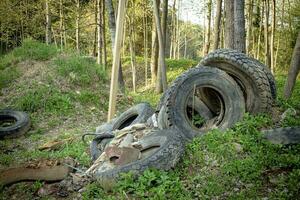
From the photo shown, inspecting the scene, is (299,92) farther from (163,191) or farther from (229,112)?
(163,191)

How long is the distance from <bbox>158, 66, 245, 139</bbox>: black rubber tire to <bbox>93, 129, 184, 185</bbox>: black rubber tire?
2.42 feet

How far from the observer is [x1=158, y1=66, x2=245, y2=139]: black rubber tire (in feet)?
20.0

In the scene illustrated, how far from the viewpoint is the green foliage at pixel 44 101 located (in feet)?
35.1

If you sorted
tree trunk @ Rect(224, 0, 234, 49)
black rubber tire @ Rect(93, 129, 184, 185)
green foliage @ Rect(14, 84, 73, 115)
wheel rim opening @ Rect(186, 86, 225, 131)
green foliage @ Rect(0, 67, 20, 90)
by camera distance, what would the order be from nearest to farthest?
1. black rubber tire @ Rect(93, 129, 184, 185)
2. wheel rim opening @ Rect(186, 86, 225, 131)
3. tree trunk @ Rect(224, 0, 234, 49)
4. green foliage @ Rect(14, 84, 73, 115)
5. green foliage @ Rect(0, 67, 20, 90)

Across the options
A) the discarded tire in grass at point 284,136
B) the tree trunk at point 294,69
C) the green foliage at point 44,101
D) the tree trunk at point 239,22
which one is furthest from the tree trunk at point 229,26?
the green foliage at point 44,101

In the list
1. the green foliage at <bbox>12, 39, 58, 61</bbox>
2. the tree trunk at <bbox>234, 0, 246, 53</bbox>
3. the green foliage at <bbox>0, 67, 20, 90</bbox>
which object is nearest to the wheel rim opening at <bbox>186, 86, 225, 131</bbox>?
the tree trunk at <bbox>234, 0, 246, 53</bbox>

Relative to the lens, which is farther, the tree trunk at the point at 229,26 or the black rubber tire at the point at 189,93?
the tree trunk at the point at 229,26

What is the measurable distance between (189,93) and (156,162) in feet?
6.06

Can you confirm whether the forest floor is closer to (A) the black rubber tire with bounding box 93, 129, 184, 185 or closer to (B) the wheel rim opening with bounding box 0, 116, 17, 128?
(A) the black rubber tire with bounding box 93, 129, 184, 185

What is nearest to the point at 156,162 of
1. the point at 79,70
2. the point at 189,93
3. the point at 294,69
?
the point at 189,93

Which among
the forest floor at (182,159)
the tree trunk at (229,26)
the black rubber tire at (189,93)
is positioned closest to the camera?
the forest floor at (182,159)

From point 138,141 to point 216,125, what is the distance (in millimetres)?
1454

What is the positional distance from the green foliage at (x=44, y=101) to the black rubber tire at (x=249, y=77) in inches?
223

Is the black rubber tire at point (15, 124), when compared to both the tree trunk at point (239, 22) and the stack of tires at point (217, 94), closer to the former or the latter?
the stack of tires at point (217, 94)
